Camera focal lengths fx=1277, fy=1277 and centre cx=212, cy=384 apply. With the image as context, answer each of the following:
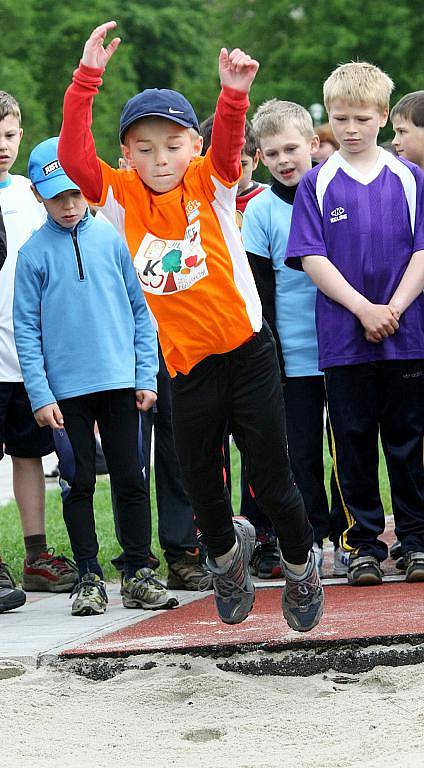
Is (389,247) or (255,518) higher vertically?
(389,247)

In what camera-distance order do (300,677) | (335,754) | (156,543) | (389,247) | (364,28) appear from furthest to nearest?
(364,28)
(156,543)
(389,247)
(300,677)
(335,754)

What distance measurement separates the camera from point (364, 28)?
40.8 m

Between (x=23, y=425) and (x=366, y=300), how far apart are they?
6.20 feet

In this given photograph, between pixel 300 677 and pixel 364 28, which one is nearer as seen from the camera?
pixel 300 677

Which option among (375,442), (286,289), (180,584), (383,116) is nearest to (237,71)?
(383,116)

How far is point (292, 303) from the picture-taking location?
637 cm

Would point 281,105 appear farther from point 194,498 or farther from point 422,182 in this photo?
point 194,498

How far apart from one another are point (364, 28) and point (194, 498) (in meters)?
38.3

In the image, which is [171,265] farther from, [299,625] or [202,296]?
[299,625]

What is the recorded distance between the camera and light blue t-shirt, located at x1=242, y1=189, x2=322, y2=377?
249 inches

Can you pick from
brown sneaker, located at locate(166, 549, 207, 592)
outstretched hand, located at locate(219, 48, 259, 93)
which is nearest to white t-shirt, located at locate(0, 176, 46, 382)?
brown sneaker, located at locate(166, 549, 207, 592)

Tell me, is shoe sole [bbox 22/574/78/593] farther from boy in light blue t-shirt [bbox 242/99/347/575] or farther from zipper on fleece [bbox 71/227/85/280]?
zipper on fleece [bbox 71/227/85/280]

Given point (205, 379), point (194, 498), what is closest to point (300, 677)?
point (194, 498)

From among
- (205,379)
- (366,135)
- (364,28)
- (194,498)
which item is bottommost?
(194,498)
